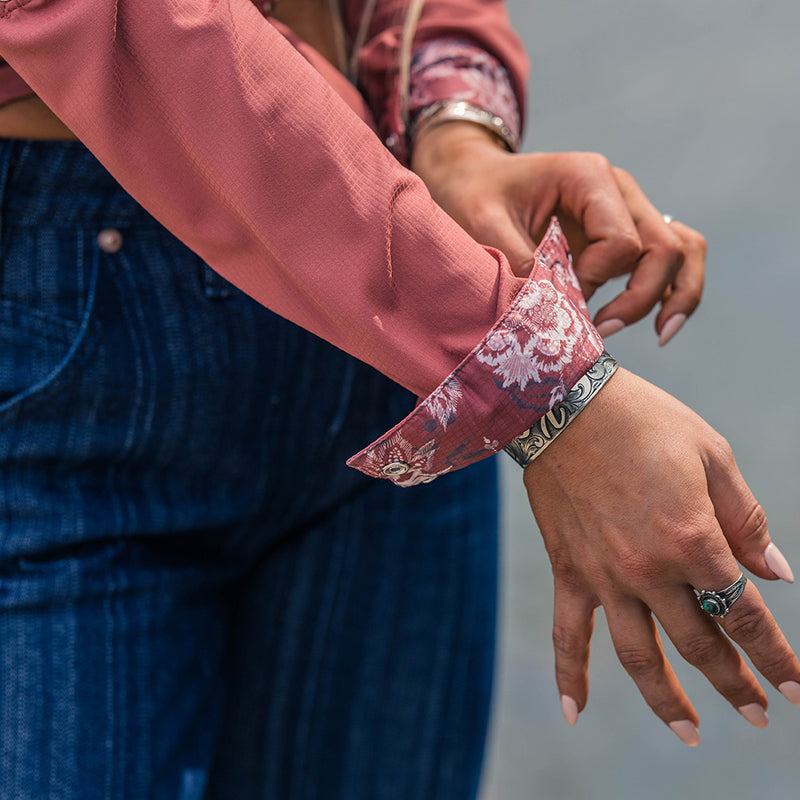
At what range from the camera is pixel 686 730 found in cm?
54

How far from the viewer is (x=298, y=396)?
68 centimetres

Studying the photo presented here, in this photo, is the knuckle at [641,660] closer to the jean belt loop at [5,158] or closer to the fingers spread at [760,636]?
the fingers spread at [760,636]

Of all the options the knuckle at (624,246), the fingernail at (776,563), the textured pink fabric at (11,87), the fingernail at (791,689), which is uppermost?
the textured pink fabric at (11,87)

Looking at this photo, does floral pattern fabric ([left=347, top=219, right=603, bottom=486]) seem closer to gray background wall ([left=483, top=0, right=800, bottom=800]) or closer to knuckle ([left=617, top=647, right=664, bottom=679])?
knuckle ([left=617, top=647, right=664, bottom=679])

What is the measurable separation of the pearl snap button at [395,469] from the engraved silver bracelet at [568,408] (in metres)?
0.07

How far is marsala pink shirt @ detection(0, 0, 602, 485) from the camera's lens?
1.38 ft

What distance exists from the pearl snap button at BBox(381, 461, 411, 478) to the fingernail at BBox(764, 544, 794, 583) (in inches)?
8.7

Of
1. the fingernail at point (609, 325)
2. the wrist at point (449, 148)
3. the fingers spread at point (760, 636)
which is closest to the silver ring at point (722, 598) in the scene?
the fingers spread at point (760, 636)

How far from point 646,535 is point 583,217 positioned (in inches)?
10.3

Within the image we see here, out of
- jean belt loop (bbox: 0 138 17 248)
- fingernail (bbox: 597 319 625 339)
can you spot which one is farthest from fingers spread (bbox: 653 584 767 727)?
jean belt loop (bbox: 0 138 17 248)

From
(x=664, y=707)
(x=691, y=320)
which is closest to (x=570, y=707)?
(x=664, y=707)

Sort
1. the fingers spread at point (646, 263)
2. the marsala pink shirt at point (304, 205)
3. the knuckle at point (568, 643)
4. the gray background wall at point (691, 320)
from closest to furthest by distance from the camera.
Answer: the marsala pink shirt at point (304, 205) → the knuckle at point (568, 643) → the fingers spread at point (646, 263) → the gray background wall at point (691, 320)

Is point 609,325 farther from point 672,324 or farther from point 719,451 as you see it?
point 719,451

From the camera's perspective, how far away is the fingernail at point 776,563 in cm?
51
